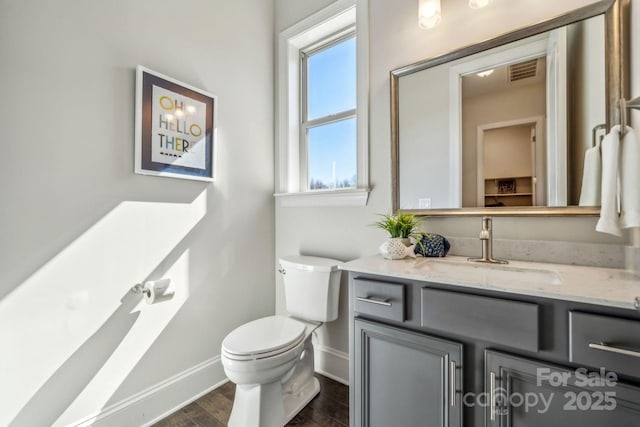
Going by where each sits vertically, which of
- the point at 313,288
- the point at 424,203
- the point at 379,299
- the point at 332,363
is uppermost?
the point at 424,203

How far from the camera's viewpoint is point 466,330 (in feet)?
3.03

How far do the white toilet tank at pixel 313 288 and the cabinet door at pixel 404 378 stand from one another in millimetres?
488

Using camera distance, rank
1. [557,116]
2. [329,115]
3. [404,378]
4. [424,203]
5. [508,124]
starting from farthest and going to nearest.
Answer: [329,115], [424,203], [508,124], [557,116], [404,378]

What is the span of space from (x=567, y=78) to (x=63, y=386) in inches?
97.9

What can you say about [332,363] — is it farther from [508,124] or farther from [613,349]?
[508,124]

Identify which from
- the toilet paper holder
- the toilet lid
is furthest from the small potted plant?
the toilet paper holder

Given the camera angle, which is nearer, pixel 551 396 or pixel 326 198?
pixel 551 396

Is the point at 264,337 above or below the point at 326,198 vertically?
below

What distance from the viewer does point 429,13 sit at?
144cm

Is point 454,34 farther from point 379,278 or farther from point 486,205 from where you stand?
point 379,278

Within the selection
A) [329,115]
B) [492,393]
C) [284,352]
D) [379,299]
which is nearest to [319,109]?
[329,115]

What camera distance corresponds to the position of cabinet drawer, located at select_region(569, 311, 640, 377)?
0.70 metres

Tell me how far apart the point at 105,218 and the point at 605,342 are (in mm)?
1855

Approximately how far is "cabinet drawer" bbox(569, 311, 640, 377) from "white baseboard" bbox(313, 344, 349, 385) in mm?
1283
